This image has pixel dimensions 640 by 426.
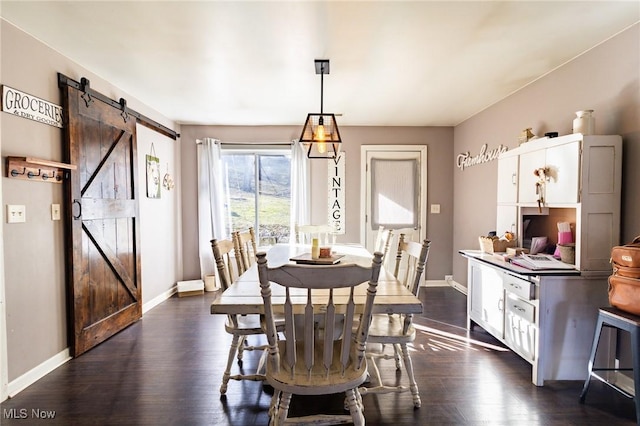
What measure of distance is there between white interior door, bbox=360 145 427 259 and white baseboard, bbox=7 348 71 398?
3643 millimetres

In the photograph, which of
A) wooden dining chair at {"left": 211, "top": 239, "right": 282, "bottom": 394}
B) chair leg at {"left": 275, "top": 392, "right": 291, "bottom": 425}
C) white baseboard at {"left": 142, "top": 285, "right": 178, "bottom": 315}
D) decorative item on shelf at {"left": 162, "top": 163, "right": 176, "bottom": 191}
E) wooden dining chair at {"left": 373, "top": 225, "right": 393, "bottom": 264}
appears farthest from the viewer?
decorative item on shelf at {"left": 162, "top": 163, "right": 176, "bottom": 191}

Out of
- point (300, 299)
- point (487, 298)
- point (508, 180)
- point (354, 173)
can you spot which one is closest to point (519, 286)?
point (487, 298)

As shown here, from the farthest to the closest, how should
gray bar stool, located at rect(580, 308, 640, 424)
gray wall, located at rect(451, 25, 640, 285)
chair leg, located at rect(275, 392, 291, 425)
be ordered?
gray wall, located at rect(451, 25, 640, 285) → gray bar stool, located at rect(580, 308, 640, 424) → chair leg, located at rect(275, 392, 291, 425)

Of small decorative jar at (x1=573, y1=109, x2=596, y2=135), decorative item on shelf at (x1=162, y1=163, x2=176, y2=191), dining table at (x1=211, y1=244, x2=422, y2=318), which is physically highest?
small decorative jar at (x1=573, y1=109, x2=596, y2=135)

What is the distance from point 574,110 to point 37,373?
14.7 ft

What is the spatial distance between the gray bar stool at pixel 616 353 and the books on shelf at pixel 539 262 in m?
0.39

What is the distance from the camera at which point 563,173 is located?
7.63ft

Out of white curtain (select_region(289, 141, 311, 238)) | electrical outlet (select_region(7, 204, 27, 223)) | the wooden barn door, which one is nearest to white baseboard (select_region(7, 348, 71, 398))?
the wooden barn door

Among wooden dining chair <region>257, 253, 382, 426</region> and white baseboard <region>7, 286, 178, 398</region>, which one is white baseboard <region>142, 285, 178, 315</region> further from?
wooden dining chair <region>257, 253, 382, 426</region>

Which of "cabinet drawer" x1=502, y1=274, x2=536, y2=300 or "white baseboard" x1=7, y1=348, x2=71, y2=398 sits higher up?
"cabinet drawer" x1=502, y1=274, x2=536, y2=300

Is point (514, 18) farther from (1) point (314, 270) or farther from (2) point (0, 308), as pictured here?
(2) point (0, 308)

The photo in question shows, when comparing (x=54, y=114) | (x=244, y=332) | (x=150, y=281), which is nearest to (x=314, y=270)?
(x=244, y=332)

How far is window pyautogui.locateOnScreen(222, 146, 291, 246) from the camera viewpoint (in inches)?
195

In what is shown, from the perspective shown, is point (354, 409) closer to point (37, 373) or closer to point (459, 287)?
point (37, 373)
